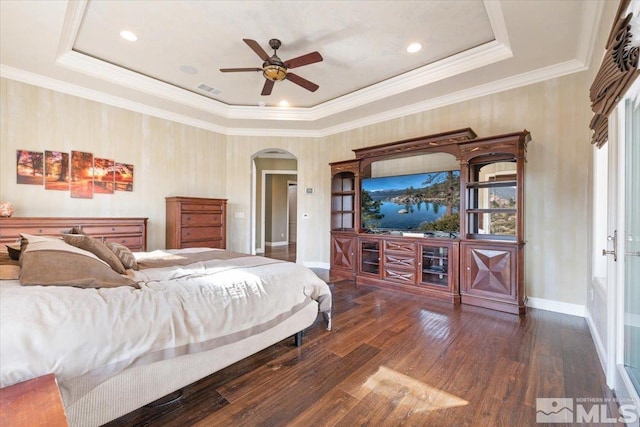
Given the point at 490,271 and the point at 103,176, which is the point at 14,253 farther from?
the point at 490,271

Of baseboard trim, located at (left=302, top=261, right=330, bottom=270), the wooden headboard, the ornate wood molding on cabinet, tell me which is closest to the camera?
the ornate wood molding on cabinet

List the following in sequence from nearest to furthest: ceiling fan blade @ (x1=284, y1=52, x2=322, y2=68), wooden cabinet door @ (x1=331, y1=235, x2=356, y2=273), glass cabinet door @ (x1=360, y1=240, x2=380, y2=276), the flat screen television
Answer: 1. ceiling fan blade @ (x1=284, y1=52, x2=322, y2=68)
2. the flat screen television
3. glass cabinet door @ (x1=360, y1=240, x2=380, y2=276)
4. wooden cabinet door @ (x1=331, y1=235, x2=356, y2=273)

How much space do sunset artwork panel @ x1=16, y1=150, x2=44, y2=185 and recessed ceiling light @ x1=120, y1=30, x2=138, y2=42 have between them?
6.33 feet

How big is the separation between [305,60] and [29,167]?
12.1ft

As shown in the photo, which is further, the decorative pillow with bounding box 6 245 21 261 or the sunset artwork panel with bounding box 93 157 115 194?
the sunset artwork panel with bounding box 93 157 115 194

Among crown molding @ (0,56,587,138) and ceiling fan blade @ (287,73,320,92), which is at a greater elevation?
crown molding @ (0,56,587,138)

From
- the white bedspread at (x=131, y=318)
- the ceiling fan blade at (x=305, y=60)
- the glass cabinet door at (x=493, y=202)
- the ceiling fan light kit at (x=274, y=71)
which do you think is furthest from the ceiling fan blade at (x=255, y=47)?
the glass cabinet door at (x=493, y=202)

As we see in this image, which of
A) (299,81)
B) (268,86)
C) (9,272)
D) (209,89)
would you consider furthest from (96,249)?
(209,89)

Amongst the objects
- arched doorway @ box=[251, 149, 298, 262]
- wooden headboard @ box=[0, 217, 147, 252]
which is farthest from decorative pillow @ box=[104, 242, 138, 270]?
arched doorway @ box=[251, 149, 298, 262]

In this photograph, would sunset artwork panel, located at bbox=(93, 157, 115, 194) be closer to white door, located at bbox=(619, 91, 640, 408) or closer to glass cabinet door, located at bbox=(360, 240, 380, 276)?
glass cabinet door, located at bbox=(360, 240, 380, 276)

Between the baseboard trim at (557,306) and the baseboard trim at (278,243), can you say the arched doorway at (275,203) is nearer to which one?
the baseboard trim at (278,243)

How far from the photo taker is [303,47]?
3143 mm

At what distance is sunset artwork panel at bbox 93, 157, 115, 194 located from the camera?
12.8 ft

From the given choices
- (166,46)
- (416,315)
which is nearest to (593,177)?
(416,315)
